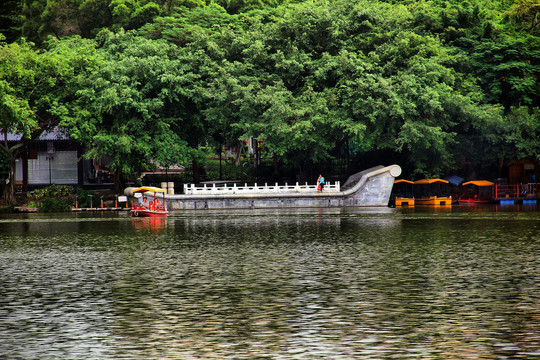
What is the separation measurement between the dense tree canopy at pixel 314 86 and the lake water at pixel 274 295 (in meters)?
24.9

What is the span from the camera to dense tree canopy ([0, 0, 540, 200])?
5544 cm

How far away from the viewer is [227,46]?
6128cm

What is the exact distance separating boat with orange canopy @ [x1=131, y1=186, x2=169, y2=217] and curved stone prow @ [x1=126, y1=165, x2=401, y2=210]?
238cm

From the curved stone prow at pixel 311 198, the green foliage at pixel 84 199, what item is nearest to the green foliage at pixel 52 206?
the green foliage at pixel 84 199

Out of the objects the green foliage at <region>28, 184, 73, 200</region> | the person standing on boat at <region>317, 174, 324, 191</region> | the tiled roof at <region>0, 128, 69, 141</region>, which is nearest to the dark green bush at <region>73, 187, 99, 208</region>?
the green foliage at <region>28, 184, 73, 200</region>

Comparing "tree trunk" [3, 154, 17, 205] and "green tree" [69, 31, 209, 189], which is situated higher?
"green tree" [69, 31, 209, 189]

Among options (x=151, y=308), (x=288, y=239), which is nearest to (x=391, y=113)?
(x=288, y=239)

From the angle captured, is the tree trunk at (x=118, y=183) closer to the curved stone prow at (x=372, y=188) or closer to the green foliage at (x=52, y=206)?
the green foliage at (x=52, y=206)

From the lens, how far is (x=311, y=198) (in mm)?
54781

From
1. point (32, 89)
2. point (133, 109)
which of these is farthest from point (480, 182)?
point (32, 89)

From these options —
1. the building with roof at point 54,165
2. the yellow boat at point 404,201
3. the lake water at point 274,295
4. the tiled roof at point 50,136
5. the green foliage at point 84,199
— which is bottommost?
the lake water at point 274,295

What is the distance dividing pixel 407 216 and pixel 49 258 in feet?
81.6

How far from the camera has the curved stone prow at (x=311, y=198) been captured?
2142 inches

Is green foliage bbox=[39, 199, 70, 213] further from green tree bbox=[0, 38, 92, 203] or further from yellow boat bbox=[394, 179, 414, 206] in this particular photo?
yellow boat bbox=[394, 179, 414, 206]
